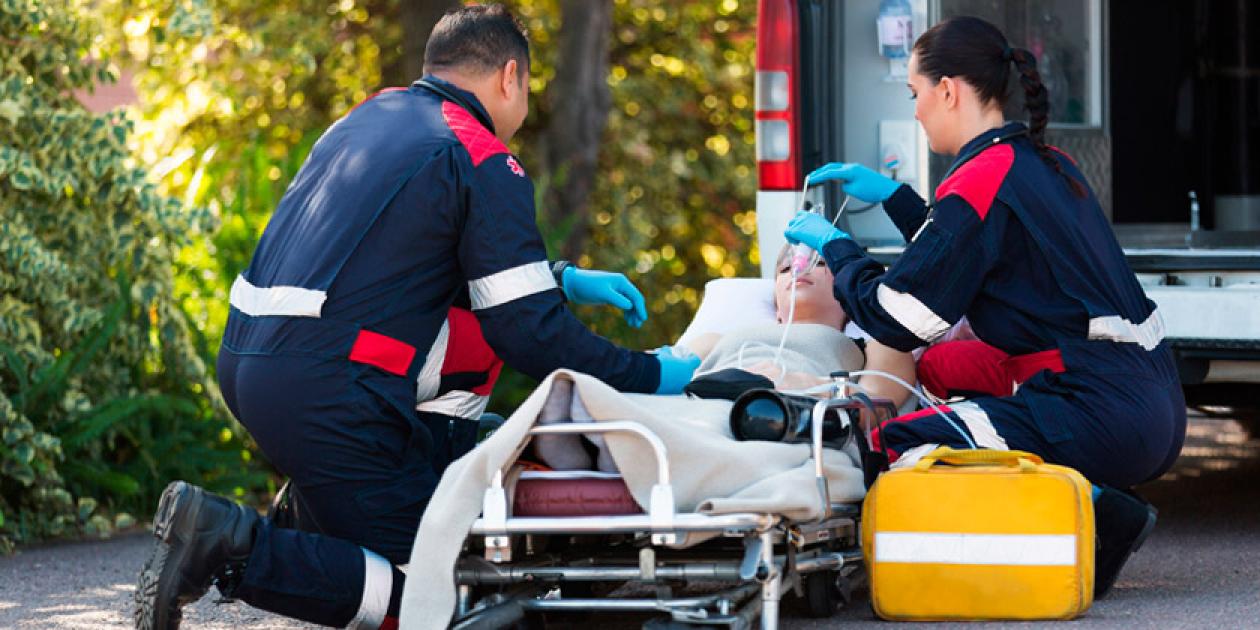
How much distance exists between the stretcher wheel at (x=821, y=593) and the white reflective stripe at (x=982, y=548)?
29cm

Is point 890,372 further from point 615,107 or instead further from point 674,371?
point 615,107

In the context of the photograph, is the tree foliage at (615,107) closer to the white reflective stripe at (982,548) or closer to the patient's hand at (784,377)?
the patient's hand at (784,377)

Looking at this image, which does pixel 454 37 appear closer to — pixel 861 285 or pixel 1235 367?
pixel 861 285

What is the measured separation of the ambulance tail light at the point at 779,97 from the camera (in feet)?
21.7

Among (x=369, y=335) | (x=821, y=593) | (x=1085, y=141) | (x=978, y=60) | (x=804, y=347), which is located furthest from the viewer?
(x=1085, y=141)

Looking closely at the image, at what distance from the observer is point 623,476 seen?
405 centimetres

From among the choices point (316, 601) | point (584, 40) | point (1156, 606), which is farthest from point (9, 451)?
point (584, 40)

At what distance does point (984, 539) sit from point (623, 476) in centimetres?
90

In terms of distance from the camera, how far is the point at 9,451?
6.33 m

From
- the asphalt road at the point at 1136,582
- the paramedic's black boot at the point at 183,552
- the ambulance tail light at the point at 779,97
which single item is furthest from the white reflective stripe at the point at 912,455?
the ambulance tail light at the point at 779,97

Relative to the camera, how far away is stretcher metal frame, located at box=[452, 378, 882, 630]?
3971 mm

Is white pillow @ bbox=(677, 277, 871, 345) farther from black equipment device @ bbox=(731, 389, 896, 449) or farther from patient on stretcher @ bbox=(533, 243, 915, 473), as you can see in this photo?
black equipment device @ bbox=(731, 389, 896, 449)

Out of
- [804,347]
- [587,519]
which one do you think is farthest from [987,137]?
[587,519]

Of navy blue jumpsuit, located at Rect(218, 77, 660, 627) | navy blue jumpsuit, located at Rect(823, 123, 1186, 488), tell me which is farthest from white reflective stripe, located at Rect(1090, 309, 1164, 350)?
navy blue jumpsuit, located at Rect(218, 77, 660, 627)
